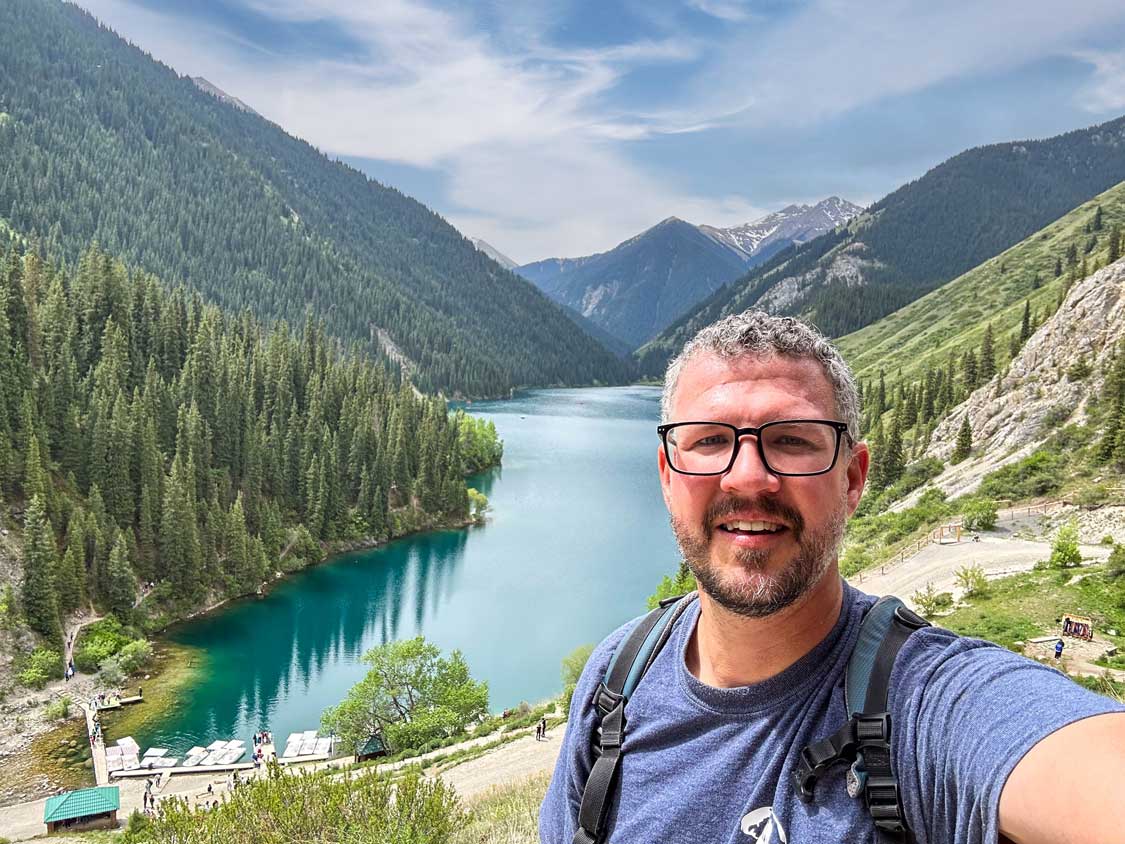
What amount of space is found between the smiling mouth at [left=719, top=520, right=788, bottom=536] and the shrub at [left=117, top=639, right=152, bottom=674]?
48.3m

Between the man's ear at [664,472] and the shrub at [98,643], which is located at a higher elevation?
the man's ear at [664,472]

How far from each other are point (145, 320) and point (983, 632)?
83887 mm

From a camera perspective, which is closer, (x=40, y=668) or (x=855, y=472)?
(x=855, y=472)

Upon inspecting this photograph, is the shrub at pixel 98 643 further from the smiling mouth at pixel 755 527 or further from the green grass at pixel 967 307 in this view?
the green grass at pixel 967 307

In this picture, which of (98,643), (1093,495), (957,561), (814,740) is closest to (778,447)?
(814,740)

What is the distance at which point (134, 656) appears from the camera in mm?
41531

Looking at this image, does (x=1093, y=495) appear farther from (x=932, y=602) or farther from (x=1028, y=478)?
(x=932, y=602)

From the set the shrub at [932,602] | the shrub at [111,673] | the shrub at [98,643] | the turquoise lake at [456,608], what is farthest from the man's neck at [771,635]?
the shrub at [98,643]

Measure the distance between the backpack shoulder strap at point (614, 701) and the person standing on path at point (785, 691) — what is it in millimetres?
16

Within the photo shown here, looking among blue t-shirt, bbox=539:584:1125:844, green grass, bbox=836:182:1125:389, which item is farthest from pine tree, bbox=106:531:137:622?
green grass, bbox=836:182:1125:389

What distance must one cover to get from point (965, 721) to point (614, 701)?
1.35m

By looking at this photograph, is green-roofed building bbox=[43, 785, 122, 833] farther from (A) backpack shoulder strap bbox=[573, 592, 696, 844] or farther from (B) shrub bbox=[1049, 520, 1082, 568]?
(B) shrub bbox=[1049, 520, 1082, 568]

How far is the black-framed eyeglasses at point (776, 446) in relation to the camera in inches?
99.3

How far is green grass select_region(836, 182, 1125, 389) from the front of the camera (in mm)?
108250
